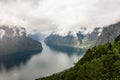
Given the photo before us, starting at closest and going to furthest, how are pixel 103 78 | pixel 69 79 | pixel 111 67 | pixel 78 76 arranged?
1. pixel 103 78
2. pixel 111 67
3. pixel 78 76
4. pixel 69 79

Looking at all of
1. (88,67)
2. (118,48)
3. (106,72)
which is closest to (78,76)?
(88,67)

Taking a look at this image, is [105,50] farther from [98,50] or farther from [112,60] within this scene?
[112,60]

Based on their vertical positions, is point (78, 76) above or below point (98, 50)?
below

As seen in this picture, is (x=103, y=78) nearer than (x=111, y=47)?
Yes

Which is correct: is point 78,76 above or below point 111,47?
below

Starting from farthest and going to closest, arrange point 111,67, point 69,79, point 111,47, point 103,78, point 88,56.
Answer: point 88,56, point 111,47, point 69,79, point 111,67, point 103,78

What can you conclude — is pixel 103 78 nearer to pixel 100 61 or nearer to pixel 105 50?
pixel 100 61

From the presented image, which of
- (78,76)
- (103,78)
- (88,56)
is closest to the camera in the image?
(103,78)

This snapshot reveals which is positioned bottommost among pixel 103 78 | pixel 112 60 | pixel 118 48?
pixel 103 78

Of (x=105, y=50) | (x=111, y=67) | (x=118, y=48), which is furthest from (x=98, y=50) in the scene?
(x=111, y=67)
